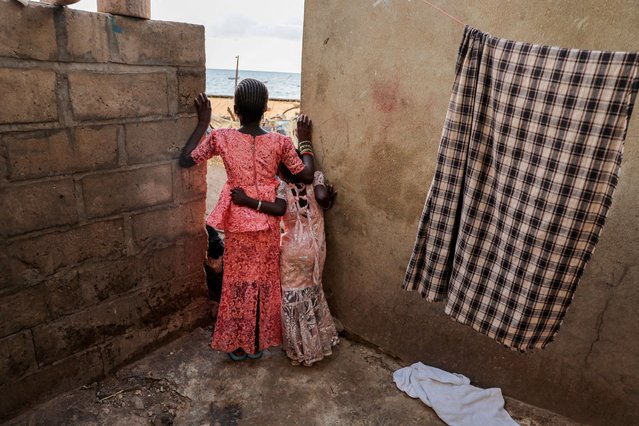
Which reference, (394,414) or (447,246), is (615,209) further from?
(394,414)

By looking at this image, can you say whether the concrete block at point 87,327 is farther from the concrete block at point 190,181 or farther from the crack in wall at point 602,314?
the crack in wall at point 602,314

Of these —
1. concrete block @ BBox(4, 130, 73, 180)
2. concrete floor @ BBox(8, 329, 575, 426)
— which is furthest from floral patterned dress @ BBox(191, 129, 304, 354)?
concrete block @ BBox(4, 130, 73, 180)

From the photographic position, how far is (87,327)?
2715 mm

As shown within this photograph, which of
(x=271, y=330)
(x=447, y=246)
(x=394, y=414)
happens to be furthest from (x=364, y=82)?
(x=394, y=414)

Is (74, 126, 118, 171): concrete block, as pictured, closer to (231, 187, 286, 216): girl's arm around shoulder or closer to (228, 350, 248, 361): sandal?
(231, 187, 286, 216): girl's arm around shoulder

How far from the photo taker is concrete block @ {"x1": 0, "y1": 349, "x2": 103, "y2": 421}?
2457mm

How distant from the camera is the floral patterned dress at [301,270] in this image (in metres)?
3.02

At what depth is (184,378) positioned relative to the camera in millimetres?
2943

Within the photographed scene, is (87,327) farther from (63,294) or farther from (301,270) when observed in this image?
(301,270)

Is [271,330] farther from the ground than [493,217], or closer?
closer

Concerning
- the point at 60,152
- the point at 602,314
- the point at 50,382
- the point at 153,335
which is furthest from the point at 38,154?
the point at 602,314

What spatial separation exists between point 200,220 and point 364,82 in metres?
1.64

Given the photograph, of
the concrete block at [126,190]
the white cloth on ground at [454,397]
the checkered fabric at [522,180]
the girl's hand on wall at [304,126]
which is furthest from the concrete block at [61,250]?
the white cloth on ground at [454,397]

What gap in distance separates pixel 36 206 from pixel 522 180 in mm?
2540
